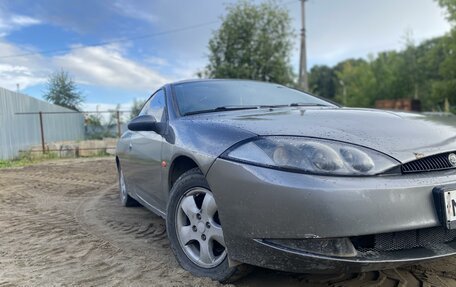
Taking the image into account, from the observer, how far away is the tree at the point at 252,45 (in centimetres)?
2183

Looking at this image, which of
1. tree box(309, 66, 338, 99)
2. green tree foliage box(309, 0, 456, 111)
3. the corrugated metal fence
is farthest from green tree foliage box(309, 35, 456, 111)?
tree box(309, 66, 338, 99)

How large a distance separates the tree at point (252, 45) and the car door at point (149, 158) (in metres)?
17.7

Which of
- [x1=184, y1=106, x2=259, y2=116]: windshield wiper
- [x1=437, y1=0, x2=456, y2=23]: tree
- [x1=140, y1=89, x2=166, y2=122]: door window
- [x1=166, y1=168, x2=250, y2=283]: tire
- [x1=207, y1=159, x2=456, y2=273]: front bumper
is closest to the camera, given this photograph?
[x1=207, y1=159, x2=456, y2=273]: front bumper

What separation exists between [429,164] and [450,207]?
0.78 feet

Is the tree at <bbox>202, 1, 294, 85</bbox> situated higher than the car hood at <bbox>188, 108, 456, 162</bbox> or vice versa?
the tree at <bbox>202, 1, 294, 85</bbox>

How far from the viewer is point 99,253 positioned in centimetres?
321

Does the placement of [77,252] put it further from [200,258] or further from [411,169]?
[411,169]

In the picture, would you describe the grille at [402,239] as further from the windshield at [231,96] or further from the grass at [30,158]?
the grass at [30,158]

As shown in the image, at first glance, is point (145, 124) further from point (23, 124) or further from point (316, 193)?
point (23, 124)

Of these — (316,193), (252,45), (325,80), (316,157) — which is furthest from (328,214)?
(325,80)

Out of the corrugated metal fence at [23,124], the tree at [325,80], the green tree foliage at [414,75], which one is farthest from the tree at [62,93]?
the tree at [325,80]

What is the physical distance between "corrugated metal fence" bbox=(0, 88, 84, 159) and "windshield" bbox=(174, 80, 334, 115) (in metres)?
10.7

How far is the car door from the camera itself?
3311 millimetres

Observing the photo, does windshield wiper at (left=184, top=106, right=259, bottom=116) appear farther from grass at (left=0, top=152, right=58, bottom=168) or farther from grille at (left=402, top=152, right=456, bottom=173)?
grass at (left=0, top=152, right=58, bottom=168)
